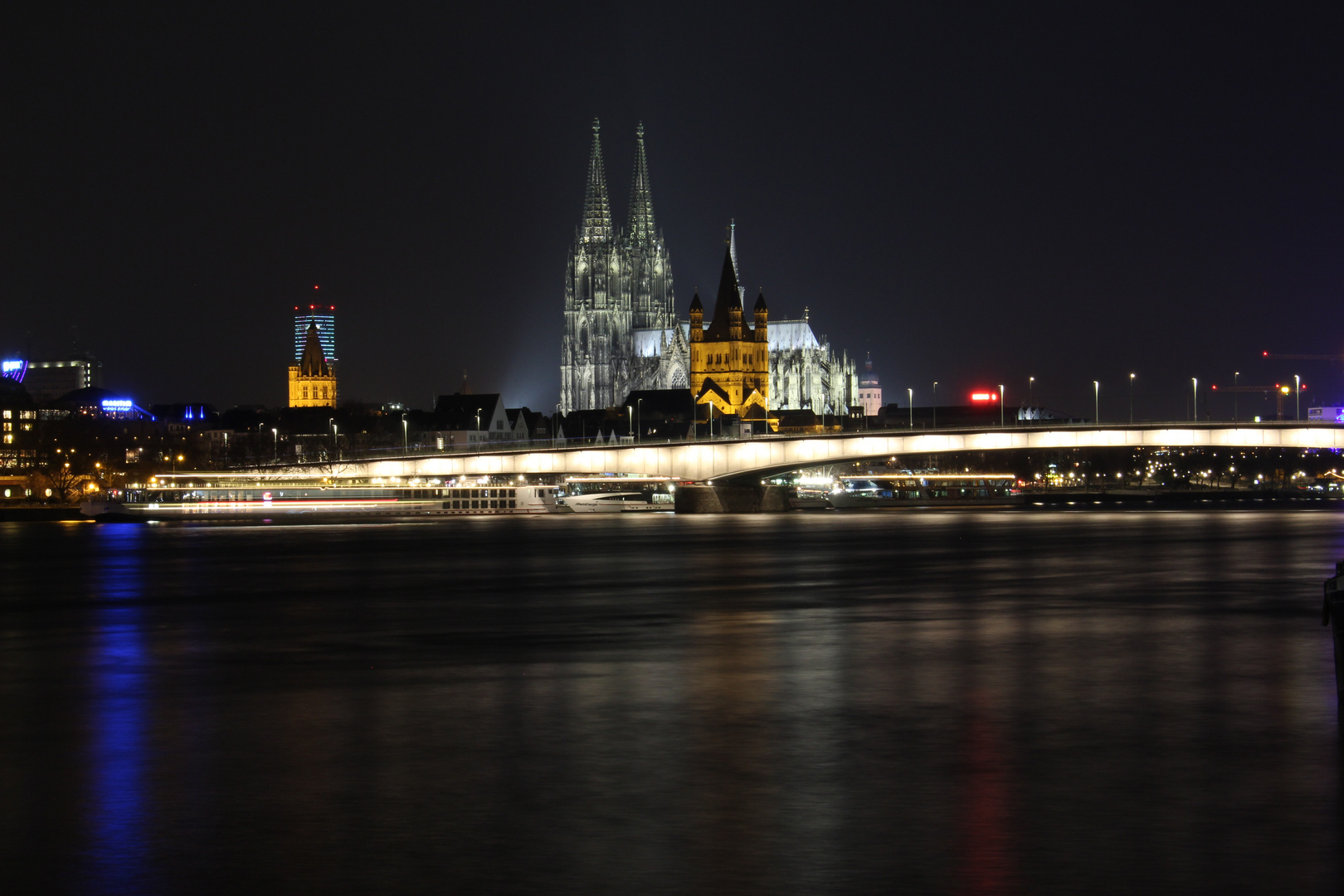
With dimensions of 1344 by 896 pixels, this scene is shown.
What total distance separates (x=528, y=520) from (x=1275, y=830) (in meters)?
95.0

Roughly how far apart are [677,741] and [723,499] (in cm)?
9483

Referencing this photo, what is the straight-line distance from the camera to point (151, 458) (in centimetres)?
15550

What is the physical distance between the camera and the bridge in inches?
3679

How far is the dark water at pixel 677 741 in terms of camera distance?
12328 millimetres

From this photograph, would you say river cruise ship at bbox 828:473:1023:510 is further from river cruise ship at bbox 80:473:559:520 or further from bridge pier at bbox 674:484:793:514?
river cruise ship at bbox 80:473:559:520

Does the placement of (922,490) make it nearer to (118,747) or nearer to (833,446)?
(833,446)

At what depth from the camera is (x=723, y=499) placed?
113 m

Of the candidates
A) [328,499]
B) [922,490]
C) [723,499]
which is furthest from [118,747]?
[922,490]

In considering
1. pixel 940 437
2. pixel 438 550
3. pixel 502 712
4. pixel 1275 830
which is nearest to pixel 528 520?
pixel 940 437

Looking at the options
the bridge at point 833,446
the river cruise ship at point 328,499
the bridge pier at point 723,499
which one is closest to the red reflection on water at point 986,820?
the bridge at point 833,446

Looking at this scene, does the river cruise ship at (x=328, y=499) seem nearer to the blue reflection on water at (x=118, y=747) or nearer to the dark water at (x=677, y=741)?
the dark water at (x=677, y=741)

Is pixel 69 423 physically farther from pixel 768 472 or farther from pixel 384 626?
pixel 384 626

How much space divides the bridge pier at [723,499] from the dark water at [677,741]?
2733 inches

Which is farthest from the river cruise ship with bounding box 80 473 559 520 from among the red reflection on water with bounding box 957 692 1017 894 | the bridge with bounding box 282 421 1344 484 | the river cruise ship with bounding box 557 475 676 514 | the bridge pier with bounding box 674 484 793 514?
the red reflection on water with bounding box 957 692 1017 894
